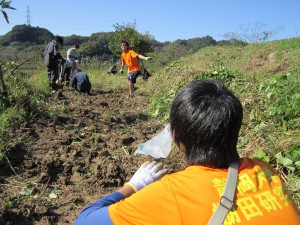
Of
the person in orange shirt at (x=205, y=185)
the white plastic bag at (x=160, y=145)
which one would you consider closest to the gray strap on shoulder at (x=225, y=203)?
the person in orange shirt at (x=205, y=185)

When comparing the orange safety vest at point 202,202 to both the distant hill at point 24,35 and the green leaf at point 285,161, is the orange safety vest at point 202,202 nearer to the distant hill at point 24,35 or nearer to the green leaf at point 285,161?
the green leaf at point 285,161

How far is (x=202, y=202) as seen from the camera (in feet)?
3.74

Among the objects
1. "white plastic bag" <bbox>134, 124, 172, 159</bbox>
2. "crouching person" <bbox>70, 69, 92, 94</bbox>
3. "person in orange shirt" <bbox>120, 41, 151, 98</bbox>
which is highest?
"person in orange shirt" <bbox>120, 41, 151, 98</bbox>

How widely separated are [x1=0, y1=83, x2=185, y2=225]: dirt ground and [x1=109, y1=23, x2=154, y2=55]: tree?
17.7m

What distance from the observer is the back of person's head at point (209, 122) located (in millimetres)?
1260

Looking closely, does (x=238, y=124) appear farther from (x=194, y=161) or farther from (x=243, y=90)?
(x=243, y=90)

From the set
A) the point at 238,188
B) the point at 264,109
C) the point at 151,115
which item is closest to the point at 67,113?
the point at 151,115

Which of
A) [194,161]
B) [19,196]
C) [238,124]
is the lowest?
[19,196]

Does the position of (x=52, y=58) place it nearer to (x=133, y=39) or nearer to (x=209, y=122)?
(x=209, y=122)

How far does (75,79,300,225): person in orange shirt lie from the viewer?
3.74ft

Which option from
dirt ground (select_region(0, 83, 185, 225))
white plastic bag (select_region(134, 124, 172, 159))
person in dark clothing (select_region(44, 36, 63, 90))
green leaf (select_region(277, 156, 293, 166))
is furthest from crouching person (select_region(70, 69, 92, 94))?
green leaf (select_region(277, 156, 293, 166))

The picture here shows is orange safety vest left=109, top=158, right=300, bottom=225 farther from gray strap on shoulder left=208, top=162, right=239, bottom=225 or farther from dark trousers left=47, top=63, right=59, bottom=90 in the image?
dark trousers left=47, top=63, right=59, bottom=90

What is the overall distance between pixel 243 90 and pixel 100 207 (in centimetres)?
390

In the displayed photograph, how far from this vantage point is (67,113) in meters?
5.65
